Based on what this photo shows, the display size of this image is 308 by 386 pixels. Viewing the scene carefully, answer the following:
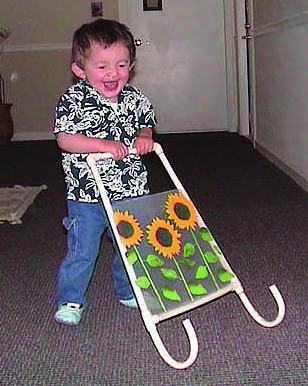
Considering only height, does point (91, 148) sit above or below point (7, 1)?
below

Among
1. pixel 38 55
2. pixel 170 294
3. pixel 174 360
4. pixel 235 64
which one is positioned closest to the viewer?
pixel 174 360

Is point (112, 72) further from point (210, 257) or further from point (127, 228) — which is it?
point (210, 257)

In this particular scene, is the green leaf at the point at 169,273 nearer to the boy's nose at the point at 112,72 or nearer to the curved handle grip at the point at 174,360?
the curved handle grip at the point at 174,360

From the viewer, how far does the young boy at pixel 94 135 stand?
5.20 ft

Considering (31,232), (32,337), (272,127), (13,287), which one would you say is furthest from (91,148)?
(272,127)

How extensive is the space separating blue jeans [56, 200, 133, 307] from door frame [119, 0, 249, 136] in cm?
402

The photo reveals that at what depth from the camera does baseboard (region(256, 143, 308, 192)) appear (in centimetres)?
327

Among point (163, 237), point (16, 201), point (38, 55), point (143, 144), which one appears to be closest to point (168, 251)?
point (163, 237)

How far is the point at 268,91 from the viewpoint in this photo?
4.15 meters

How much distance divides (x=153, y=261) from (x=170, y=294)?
94 millimetres

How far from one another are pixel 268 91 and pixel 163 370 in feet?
9.94

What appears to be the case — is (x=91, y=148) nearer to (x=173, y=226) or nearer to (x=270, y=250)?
(x=173, y=226)

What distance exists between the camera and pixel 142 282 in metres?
1.49

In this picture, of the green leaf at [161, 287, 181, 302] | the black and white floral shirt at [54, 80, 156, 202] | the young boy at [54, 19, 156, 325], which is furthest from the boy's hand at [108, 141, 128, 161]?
the green leaf at [161, 287, 181, 302]
